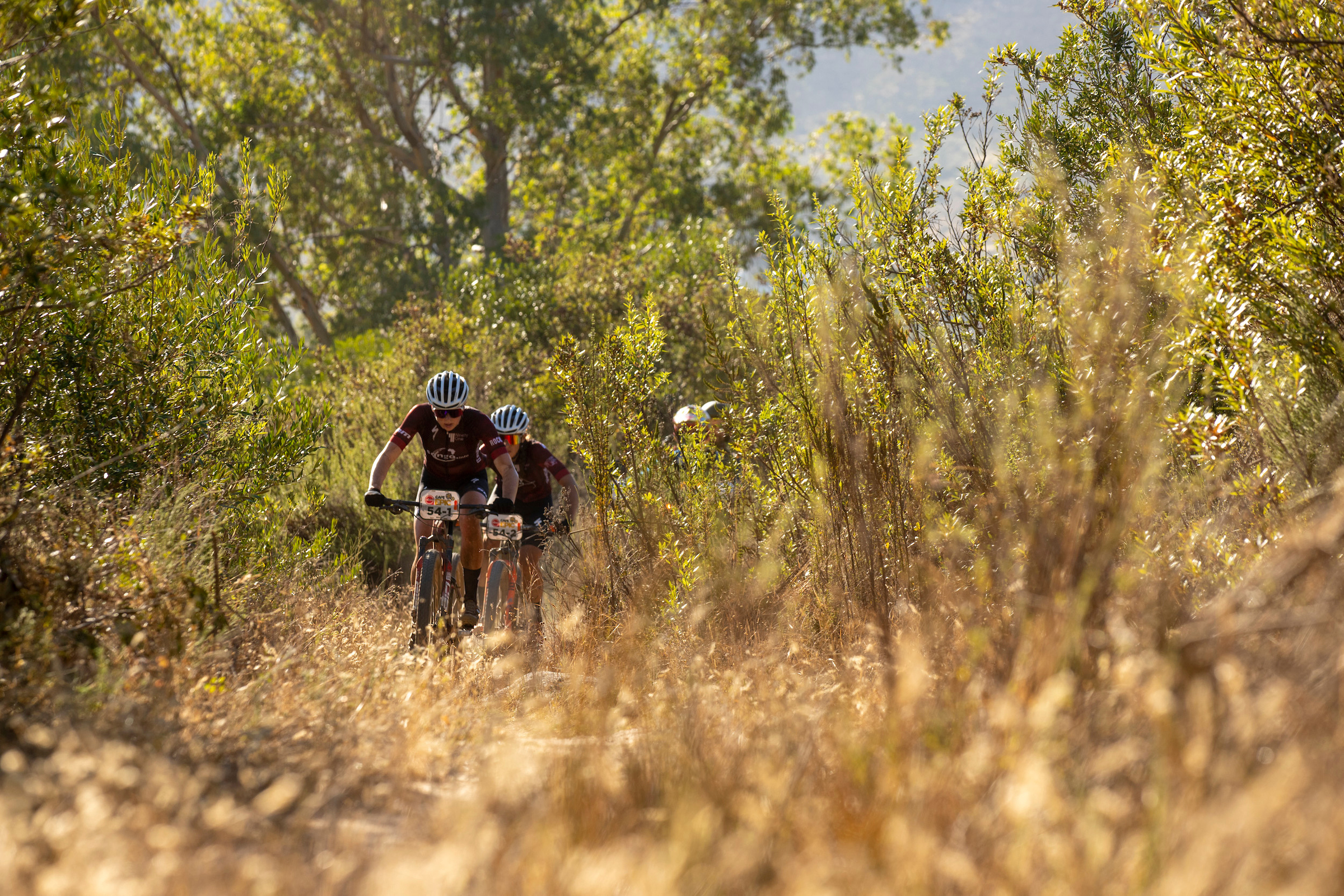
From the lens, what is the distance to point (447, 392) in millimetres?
7105

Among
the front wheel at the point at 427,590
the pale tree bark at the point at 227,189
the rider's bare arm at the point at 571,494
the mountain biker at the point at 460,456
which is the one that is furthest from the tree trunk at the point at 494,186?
the front wheel at the point at 427,590

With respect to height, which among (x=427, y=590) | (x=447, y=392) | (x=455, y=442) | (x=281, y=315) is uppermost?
(x=281, y=315)

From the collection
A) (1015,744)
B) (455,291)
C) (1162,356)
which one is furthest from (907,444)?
(455,291)

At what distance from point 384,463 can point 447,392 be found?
0.66m

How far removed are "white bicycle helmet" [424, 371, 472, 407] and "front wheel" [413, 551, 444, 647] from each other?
1.04 m

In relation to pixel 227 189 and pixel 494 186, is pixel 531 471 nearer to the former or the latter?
pixel 227 189

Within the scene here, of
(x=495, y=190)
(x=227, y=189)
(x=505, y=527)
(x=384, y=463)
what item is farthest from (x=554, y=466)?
(x=495, y=190)

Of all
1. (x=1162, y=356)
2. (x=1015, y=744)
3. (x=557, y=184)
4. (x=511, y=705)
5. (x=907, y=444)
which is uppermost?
(x=557, y=184)

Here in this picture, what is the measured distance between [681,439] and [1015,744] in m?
4.89

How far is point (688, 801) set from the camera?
8.73 ft

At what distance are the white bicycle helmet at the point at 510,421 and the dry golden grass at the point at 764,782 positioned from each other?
12.8 feet

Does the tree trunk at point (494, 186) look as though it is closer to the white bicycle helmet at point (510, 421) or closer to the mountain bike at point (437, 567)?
the white bicycle helmet at point (510, 421)

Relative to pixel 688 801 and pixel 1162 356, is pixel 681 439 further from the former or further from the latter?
pixel 688 801

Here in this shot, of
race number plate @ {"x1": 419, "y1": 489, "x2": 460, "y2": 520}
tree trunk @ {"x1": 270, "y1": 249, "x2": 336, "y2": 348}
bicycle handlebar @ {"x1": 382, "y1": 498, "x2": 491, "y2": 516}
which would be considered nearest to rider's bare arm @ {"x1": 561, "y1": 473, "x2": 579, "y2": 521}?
bicycle handlebar @ {"x1": 382, "y1": 498, "x2": 491, "y2": 516}
